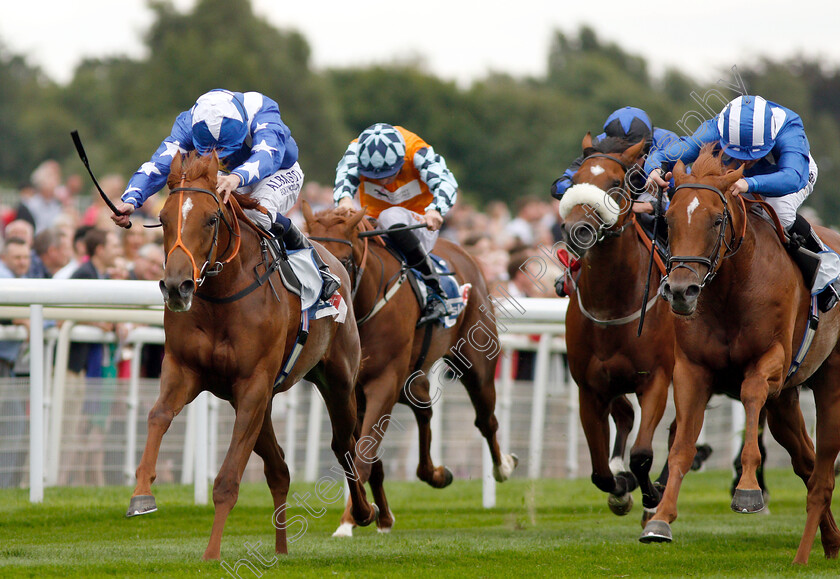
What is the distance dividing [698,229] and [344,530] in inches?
117

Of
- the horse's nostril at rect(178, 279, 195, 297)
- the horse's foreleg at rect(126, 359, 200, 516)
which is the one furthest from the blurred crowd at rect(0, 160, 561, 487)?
the horse's nostril at rect(178, 279, 195, 297)

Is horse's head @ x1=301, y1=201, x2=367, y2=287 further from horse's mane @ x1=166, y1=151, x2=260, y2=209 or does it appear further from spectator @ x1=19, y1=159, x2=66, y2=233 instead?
spectator @ x1=19, y1=159, x2=66, y2=233

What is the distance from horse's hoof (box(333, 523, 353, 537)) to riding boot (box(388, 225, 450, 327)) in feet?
4.76

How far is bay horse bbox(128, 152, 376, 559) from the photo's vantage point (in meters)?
5.44

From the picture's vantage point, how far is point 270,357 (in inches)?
234

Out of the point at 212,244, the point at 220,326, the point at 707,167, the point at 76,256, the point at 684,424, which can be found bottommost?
the point at 684,424

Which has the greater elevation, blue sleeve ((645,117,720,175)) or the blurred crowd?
blue sleeve ((645,117,720,175))

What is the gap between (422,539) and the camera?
706 centimetres

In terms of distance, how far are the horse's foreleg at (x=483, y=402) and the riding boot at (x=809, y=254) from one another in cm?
295

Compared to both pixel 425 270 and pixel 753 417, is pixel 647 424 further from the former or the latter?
pixel 425 270

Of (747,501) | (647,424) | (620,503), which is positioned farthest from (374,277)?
(747,501)

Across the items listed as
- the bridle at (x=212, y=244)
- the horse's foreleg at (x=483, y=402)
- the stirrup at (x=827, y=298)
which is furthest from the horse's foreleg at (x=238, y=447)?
the horse's foreleg at (x=483, y=402)

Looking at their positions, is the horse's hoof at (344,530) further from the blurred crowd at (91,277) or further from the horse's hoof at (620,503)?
the blurred crowd at (91,277)

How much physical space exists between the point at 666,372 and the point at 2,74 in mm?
59590
